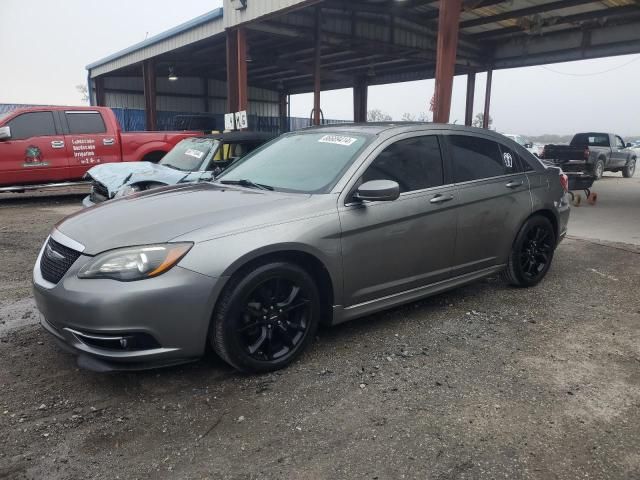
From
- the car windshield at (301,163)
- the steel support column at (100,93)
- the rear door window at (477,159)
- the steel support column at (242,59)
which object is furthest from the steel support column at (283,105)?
the car windshield at (301,163)

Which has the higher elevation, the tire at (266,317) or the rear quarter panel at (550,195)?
the rear quarter panel at (550,195)

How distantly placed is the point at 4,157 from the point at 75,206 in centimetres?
149

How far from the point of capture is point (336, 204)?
3236 mm

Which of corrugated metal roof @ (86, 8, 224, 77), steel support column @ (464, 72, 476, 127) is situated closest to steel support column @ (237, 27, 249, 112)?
corrugated metal roof @ (86, 8, 224, 77)

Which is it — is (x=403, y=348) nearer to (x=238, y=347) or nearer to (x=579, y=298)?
(x=238, y=347)

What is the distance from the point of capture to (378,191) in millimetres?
3186

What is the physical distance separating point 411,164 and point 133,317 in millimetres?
2249

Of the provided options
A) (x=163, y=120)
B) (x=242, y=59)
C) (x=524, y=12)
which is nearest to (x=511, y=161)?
(x=242, y=59)

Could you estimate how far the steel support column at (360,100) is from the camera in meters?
25.1

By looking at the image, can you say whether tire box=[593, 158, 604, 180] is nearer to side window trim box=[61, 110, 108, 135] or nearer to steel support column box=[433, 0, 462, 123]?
steel support column box=[433, 0, 462, 123]

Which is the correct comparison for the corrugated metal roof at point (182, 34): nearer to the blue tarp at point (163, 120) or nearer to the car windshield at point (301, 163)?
the blue tarp at point (163, 120)

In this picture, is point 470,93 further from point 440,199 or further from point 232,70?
point 440,199

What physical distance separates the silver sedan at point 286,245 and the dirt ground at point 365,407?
26cm

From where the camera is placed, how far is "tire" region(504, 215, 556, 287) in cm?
451
